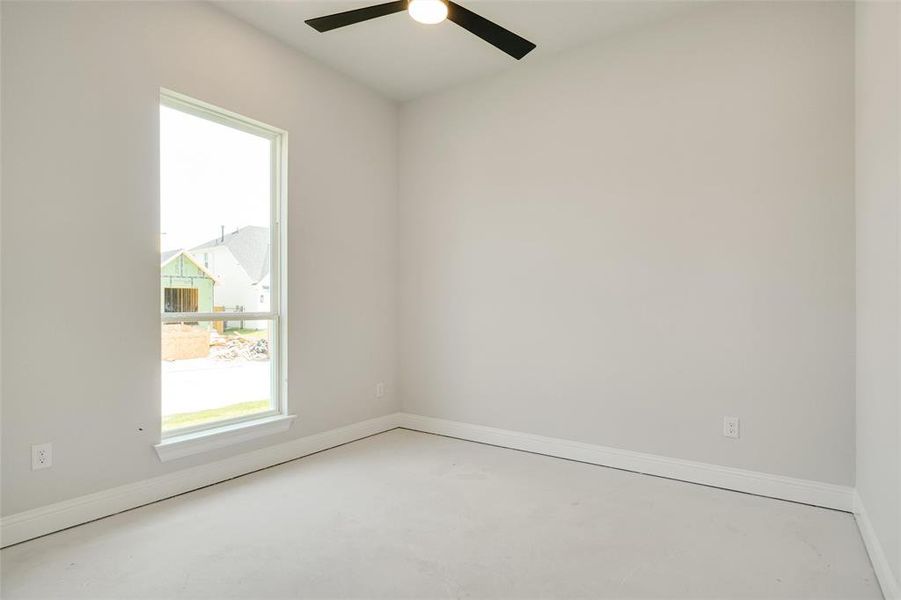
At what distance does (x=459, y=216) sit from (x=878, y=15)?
2638mm

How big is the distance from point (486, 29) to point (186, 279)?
2109 mm

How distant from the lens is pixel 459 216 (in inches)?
158

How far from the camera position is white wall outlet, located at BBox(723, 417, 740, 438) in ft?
9.32

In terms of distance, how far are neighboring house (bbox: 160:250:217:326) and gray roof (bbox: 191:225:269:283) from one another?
21 cm

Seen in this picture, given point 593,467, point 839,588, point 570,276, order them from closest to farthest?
point 839,588 < point 593,467 < point 570,276

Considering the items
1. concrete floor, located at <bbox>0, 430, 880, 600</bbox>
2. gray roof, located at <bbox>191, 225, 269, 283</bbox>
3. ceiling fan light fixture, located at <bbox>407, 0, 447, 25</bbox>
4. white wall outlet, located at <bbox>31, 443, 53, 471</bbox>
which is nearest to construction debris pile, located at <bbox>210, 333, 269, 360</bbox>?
gray roof, located at <bbox>191, 225, 269, 283</bbox>

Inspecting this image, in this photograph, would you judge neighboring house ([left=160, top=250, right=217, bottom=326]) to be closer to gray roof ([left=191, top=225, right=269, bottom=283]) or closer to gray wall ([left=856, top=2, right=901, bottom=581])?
gray roof ([left=191, top=225, right=269, bottom=283])

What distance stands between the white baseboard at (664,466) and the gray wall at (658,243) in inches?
2.3

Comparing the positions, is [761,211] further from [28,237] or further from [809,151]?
[28,237]

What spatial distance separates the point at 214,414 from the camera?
9.97 ft

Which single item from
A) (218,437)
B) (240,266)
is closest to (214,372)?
(218,437)

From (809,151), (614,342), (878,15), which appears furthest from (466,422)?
(878,15)

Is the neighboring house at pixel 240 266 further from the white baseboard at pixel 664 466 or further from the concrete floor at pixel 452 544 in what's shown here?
the white baseboard at pixel 664 466

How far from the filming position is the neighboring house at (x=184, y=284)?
2783 mm
